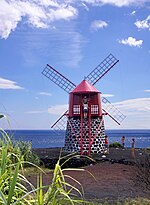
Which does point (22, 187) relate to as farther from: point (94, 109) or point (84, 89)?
point (94, 109)

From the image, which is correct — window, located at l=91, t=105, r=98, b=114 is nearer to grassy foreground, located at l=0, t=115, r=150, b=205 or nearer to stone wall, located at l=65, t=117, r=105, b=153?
stone wall, located at l=65, t=117, r=105, b=153

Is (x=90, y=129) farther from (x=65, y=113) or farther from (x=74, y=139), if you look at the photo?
(x=65, y=113)

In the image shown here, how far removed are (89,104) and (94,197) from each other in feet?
35.3

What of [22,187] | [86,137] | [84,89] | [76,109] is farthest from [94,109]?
[22,187]

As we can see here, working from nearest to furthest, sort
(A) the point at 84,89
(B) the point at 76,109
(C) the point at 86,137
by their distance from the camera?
(C) the point at 86,137 < (A) the point at 84,89 < (B) the point at 76,109

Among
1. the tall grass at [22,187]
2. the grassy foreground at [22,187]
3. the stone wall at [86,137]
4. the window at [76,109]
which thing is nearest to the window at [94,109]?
the stone wall at [86,137]

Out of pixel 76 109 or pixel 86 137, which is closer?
pixel 86 137

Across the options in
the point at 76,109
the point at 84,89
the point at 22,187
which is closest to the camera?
the point at 22,187

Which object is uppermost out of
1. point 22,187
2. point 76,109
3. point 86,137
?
point 76,109

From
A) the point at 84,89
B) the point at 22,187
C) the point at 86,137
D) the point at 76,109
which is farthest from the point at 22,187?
the point at 76,109

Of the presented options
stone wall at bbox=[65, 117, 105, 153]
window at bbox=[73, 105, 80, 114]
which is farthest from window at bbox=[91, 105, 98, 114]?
window at bbox=[73, 105, 80, 114]

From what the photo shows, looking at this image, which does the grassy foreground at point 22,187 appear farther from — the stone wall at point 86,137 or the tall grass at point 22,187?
the stone wall at point 86,137

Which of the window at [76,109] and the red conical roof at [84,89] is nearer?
the red conical roof at [84,89]

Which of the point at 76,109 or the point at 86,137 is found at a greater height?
the point at 76,109
